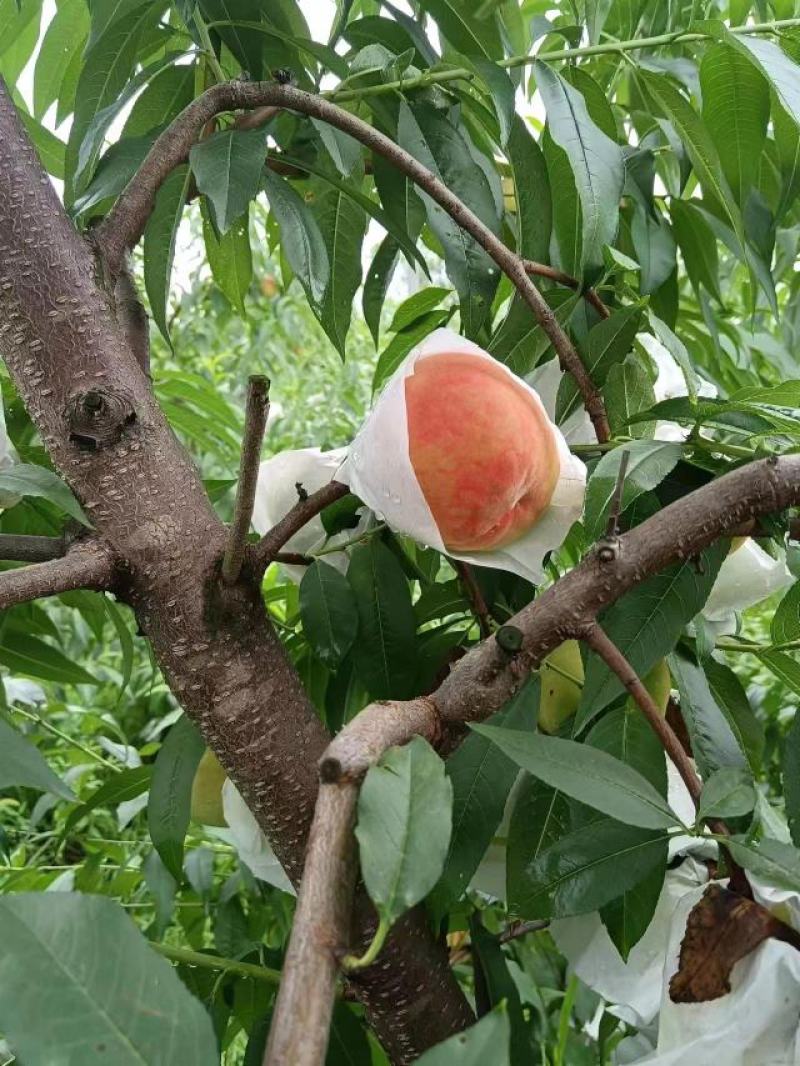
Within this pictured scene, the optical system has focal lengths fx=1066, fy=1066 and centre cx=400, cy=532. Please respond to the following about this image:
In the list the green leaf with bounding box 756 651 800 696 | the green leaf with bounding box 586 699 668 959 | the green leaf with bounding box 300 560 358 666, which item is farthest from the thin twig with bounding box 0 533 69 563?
the green leaf with bounding box 756 651 800 696

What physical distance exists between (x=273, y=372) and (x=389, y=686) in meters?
1.96

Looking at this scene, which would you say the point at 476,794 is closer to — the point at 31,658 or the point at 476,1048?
the point at 476,1048

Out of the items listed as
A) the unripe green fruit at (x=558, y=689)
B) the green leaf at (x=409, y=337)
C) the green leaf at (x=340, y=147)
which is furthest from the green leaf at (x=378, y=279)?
the unripe green fruit at (x=558, y=689)

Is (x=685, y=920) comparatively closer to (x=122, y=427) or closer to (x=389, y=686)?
(x=389, y=686)

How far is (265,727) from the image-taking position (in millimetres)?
407

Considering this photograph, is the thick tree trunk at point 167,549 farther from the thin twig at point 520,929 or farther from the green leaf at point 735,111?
the green leaf at point 735,111

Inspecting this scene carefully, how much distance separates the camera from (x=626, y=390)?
0.48 metres

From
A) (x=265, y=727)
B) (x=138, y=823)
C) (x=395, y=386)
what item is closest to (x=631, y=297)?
(x=395, y=386)

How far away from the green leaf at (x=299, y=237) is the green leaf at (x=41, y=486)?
0.15 m

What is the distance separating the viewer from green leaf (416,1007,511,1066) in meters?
0.20

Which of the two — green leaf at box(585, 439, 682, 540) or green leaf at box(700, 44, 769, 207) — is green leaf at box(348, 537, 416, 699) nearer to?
green leaf at box(585, 439, 682, 540)

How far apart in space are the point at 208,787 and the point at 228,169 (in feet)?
1.00

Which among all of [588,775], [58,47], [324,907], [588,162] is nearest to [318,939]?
[324,907]

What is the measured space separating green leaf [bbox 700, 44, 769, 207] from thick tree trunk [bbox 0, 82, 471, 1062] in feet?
0.90
